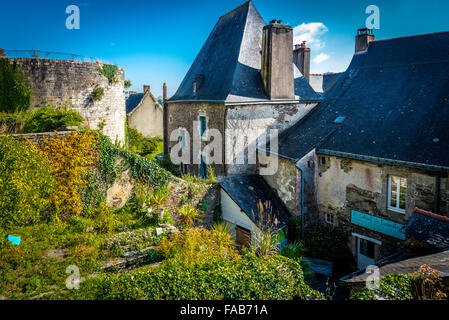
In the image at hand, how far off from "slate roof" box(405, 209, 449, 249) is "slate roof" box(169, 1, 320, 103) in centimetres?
760

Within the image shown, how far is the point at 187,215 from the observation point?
10.2m

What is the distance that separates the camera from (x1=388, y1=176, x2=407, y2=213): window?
9.15 metres

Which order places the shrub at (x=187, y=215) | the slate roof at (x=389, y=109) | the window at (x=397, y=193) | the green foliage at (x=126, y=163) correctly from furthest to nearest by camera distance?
the shrub at (x=187, y=215) → the green foliage at (x=126, y=163) → the slate roof at (x=389, y=109) → the window at (x=397, y=193)

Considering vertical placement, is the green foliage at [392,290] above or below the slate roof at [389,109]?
below

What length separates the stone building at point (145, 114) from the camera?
28.4m

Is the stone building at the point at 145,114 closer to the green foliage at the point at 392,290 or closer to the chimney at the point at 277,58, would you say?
the chimney at the point at 277,58

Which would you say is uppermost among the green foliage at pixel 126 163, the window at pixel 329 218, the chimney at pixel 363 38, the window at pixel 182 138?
the chimney at pixel 363 38

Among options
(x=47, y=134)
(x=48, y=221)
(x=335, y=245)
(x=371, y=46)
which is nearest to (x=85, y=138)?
(x=47, y=134)

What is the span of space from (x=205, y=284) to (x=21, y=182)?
5.28 meters

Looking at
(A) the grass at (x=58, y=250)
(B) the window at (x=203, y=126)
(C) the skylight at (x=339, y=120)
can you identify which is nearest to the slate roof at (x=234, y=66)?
(B) the window at (x=203, y=126)

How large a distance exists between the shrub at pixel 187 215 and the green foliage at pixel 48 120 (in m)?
5.32

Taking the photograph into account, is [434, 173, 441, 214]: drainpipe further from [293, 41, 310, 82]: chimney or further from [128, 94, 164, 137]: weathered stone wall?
[128, 94, 164, 137]: weathered stone wall

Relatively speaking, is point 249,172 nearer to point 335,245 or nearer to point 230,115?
point 230,115

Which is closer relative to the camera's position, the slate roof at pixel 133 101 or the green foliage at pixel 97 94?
the green foliage at pixel 97 94
